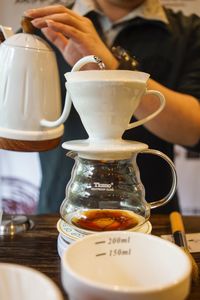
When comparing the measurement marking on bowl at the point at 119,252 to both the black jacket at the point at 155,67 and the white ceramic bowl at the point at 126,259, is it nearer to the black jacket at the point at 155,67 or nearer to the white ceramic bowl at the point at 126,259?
the white ceramic bowl at the point at 126,259

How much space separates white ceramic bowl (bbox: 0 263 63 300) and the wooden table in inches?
4.7

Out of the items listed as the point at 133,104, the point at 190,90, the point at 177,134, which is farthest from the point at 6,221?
the point at 190,90

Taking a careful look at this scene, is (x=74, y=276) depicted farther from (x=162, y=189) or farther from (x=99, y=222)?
(x=162, y=189)

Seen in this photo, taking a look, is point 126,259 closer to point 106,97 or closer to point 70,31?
point 106,97

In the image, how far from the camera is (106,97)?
45 centimetres

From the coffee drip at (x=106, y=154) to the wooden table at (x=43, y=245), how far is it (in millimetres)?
63

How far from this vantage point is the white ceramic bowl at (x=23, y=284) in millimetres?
291

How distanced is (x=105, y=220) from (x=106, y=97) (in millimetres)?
187

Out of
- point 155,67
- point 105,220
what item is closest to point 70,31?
point 105,220

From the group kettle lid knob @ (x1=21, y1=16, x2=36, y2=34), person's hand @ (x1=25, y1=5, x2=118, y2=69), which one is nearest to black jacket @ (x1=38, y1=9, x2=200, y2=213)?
person's hand @ (x1=25, y1=5, x2=118, y2=69)

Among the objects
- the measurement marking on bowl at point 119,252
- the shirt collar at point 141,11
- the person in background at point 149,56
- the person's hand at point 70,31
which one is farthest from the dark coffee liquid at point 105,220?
the shirt collar at point 141,11

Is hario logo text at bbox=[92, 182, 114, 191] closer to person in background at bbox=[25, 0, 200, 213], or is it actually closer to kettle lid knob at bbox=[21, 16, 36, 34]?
kettle lid knob at bbox=[21, 16, 36, 34]

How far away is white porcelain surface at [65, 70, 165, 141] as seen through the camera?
0.44 meters

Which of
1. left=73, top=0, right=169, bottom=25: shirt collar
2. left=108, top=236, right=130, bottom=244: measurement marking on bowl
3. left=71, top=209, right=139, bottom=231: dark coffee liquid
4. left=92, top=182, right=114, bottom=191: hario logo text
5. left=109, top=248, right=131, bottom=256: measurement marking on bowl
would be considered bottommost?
left=71, top=209, right=139, bottom=231: dark coffee liquid
